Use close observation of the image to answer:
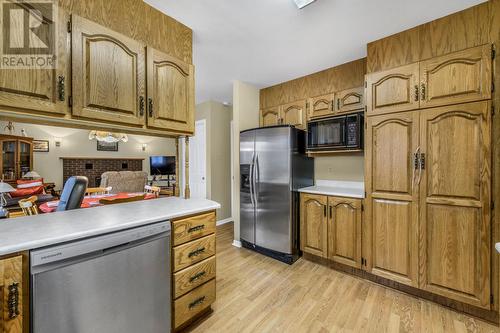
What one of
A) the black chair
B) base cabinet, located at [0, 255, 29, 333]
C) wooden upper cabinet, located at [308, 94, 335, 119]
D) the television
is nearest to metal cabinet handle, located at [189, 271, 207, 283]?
base cabinet, located at [0, 255, 29, 333]

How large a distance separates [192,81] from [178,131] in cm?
52

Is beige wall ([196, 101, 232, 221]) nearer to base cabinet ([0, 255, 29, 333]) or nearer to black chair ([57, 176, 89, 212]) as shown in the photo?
black chair ([57, 176, 89, 212])

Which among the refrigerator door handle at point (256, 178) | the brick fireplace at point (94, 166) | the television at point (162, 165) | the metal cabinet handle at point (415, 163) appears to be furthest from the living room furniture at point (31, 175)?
the metal cabinet handle at point (415, 163)

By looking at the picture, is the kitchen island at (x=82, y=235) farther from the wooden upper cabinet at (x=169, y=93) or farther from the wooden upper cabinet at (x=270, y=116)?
the wooden upper cabinet at (x=270, y=116)

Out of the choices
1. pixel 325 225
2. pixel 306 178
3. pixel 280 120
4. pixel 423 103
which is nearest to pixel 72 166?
pixel 280 120

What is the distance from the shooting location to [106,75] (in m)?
1.44

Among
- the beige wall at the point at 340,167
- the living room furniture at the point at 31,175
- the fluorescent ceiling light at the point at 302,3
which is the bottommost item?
the living room furniture at the point at 31,175

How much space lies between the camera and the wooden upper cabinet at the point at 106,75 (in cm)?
131

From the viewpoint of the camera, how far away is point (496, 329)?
5.14ft

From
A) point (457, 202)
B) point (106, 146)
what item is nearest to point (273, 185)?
point (457, 202)

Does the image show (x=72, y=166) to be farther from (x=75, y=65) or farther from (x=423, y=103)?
(x=423, y=103)

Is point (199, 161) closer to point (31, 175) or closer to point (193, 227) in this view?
point (193, 227)

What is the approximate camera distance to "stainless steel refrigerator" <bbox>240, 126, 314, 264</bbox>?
261 cm

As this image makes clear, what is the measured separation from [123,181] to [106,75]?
279cm
